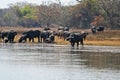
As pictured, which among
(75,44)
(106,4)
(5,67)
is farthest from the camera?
(106,4)

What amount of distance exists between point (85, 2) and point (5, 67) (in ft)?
207

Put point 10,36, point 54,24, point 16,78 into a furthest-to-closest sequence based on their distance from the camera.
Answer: point 54,24 < point 10,36 < point 16,78

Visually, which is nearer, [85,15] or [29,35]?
[29,35]

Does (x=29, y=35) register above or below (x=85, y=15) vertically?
below

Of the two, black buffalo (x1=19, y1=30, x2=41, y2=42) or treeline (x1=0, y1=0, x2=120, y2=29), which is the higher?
treeline (x1=0, y1=0, x2=120, y2=29)

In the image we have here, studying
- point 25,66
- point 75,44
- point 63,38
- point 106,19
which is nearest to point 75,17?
point 106,19

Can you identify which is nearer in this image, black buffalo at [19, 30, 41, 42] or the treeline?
black buffalo at [19, 30, 41, 42]

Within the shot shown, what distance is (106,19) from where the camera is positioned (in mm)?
77625

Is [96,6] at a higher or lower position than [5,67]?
higher

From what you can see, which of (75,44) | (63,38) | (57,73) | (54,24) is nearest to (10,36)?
(63,38)

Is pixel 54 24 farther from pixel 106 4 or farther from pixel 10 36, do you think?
pixel 10 36

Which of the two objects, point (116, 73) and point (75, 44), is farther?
point (75, 44)

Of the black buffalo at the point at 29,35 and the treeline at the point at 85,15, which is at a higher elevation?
the treeline at the point at 85,15

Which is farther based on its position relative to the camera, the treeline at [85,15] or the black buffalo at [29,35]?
the treeline at [85,15]
